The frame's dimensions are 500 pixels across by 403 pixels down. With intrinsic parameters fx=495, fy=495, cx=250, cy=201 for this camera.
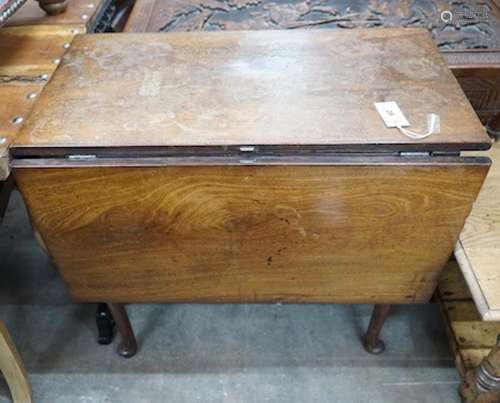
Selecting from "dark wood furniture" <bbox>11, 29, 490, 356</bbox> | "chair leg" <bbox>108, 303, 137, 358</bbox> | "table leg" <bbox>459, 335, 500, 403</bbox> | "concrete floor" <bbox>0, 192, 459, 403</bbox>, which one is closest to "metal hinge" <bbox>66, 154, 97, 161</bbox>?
"dark wood furniture" <bbox>11, 29, 490, 356</bbox>

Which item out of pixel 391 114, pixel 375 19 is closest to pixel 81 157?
pixel 391 114

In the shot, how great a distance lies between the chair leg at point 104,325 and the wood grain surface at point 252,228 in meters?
0.24

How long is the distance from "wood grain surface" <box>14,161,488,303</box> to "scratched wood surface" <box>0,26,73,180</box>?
0.38ft

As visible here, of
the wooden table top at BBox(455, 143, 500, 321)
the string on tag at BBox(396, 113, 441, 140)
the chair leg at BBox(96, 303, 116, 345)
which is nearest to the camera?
the string on tag at BBox(396, 113, 441, 140)

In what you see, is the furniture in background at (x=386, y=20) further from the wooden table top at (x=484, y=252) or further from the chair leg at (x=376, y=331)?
the chair leg at (x=376, y=331)

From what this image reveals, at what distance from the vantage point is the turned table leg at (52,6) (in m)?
1.18

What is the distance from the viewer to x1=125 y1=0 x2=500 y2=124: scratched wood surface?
118 centimetres

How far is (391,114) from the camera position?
846 millimetres

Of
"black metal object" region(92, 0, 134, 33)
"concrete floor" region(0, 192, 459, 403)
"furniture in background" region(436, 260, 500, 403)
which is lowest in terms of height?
"concrete floor" region(0, 192, 459, 403)

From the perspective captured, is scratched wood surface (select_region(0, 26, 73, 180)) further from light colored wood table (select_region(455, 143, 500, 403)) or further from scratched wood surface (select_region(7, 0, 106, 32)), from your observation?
light colored wood table (select_region(455, 143, 500, 403))

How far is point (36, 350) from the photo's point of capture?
1.34 meters

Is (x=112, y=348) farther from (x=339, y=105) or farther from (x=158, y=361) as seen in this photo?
(x=339, y=105)

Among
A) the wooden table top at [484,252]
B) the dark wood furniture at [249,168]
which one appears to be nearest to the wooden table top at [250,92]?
the dark wood furniture at [249,168]

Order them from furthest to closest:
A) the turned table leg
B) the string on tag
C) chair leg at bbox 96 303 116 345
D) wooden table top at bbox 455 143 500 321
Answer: chair leg at bbox 96 303 116 345 → the turned table leg → wooden table top at bbox 455 143 500 321 → the string on tag
